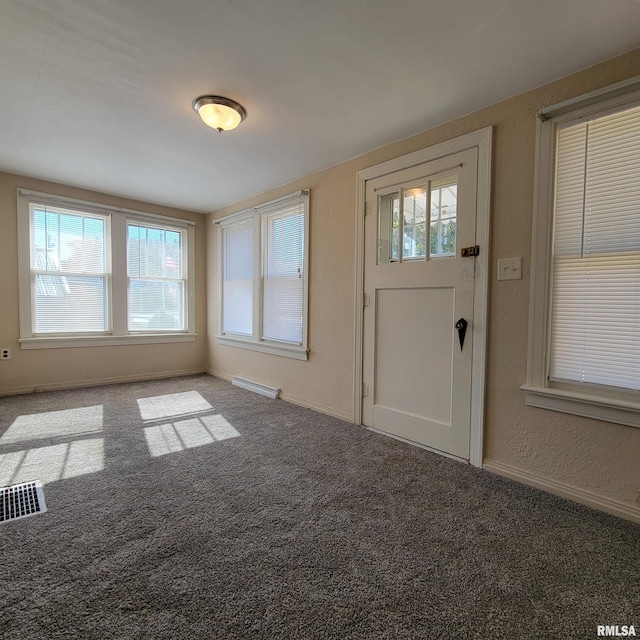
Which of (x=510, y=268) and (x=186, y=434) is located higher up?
(x=510, y=268)

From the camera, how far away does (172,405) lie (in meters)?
3.55

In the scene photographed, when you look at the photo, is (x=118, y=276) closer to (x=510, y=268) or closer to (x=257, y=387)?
(x=257, y=387)

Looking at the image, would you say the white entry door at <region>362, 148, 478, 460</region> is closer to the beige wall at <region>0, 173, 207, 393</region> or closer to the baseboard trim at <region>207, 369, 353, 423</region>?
the baseboard trim at <region>207, 369, 353, 423</region>

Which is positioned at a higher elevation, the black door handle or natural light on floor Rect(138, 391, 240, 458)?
the black door handle

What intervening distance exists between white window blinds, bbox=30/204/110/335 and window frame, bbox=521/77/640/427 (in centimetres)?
463

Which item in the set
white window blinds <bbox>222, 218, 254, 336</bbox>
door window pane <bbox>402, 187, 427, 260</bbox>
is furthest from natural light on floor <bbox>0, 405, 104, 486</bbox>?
door window pane <bbox>402, 187, 427, 260</bbox>

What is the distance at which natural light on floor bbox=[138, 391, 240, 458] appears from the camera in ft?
8.57

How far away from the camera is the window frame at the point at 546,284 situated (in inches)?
72.6

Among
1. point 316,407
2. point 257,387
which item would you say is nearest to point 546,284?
point 316,407

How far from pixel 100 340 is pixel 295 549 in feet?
12.9

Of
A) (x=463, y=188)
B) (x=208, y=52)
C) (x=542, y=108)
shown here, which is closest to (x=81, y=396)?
(x=208, y=52)

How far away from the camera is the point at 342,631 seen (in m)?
1.12

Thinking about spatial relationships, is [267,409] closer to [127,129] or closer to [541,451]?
[541,451]

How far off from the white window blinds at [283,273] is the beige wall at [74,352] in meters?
1.57
